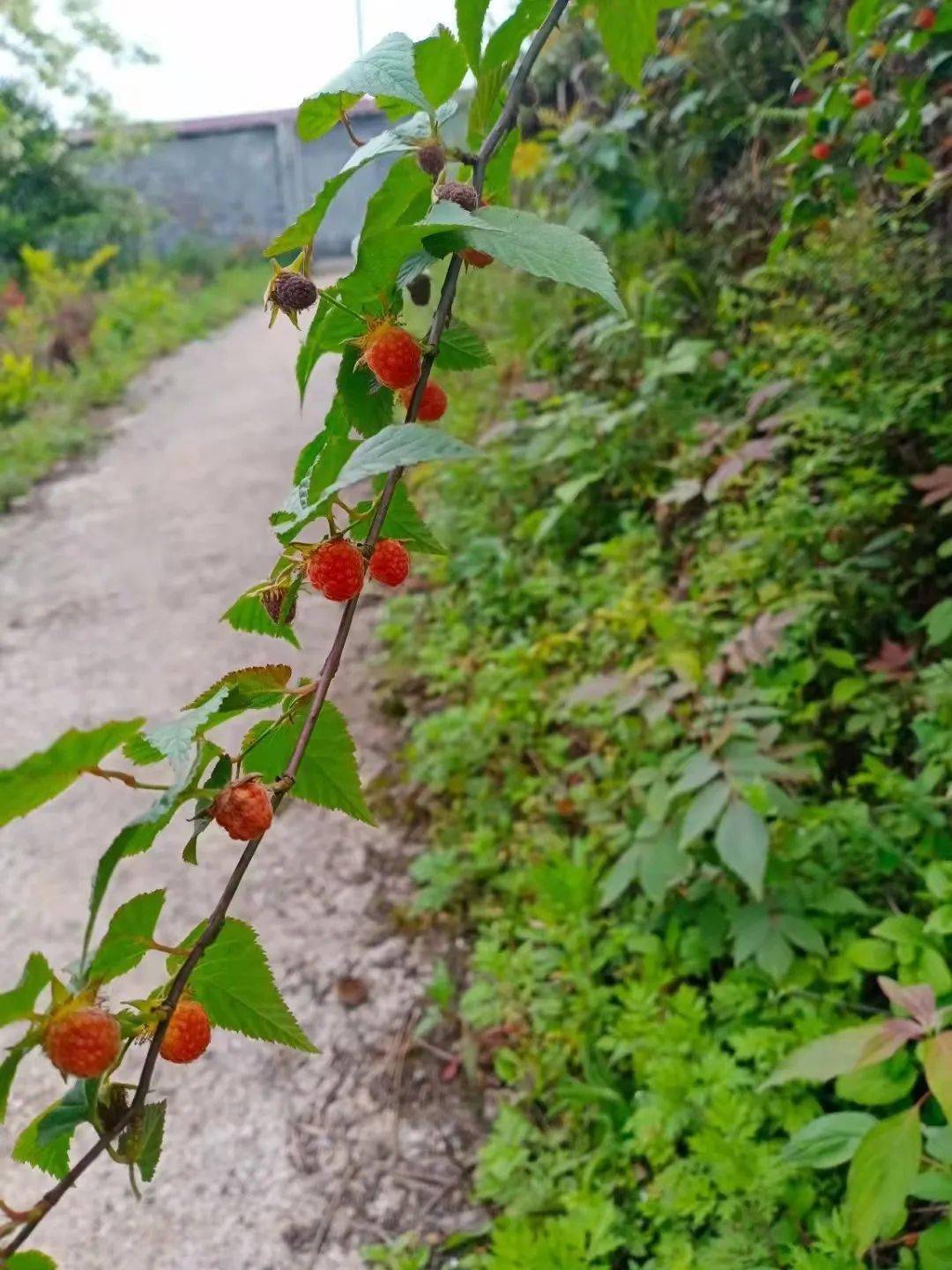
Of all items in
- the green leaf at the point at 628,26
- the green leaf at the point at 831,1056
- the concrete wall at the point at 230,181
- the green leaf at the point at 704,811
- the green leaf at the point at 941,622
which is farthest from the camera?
the concrete wall at the point at 230,181

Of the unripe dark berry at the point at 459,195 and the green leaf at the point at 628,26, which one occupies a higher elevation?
the green leaf at the point at 628,26

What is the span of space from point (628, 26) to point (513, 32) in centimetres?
18

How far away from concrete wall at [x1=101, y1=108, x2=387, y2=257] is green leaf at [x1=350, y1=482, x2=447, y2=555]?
1165cm

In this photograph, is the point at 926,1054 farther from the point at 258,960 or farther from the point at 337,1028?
the point at 337,1028

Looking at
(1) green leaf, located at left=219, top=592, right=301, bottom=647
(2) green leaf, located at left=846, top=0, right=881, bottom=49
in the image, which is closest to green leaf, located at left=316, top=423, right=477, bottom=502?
(1) green leaf, located at left=219, top=592, right=301, bottom=647

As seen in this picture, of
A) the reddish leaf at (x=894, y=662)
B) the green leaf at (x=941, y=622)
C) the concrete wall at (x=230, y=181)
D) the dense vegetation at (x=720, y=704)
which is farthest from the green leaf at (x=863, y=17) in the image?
the concrete wall at (x=230, y=181)

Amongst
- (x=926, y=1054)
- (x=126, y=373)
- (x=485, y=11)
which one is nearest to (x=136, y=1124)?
(x=485, y=11)

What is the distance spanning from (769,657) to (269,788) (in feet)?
4.95

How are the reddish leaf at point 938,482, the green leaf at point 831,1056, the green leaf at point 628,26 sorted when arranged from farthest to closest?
the reddish leaf at point 938,482 < the green leaf at point 831,1056 < the green leaf at point 628,26

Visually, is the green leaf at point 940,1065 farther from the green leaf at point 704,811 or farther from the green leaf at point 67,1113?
the green leaf at point 67,1113

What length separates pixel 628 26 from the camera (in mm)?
677

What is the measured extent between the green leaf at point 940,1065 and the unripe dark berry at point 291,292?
0.85 meters

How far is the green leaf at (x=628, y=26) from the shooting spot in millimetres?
662

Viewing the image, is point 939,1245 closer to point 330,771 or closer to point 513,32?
point 330,771
